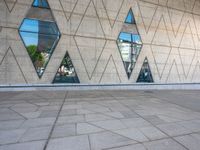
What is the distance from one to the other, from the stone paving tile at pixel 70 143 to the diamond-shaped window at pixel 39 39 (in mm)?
8571

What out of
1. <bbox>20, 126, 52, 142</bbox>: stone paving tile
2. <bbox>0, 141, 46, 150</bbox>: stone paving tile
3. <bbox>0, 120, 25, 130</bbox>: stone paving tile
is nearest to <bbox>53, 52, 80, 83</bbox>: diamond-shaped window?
<bbox>0, 120, 25, 130</bbox>: stone paving tile

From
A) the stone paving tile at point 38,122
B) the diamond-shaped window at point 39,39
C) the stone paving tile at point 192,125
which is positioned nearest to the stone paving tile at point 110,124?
the stone paving tile at point 38,122

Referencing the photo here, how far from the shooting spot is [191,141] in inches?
175

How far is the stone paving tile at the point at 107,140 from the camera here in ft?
13.1

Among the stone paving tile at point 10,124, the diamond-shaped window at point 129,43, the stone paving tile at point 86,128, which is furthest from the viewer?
the diamond-shaped window at point 129,43

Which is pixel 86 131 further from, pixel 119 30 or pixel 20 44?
pixel 119 30

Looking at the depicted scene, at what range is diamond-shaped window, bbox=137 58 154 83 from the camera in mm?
15315

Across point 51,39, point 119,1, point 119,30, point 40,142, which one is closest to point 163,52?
point 119,30

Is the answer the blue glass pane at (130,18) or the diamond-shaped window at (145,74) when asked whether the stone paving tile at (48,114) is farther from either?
the blue glass pane at (130,18)

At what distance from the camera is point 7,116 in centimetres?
598

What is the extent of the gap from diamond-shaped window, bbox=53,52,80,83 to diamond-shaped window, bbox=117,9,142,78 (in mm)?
4349

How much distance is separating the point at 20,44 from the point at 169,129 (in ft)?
33.6

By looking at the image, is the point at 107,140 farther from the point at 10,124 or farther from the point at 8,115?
the point at 8,115

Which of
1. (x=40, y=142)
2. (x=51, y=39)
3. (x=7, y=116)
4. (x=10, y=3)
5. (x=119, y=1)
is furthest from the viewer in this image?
(x=119, y=1)
